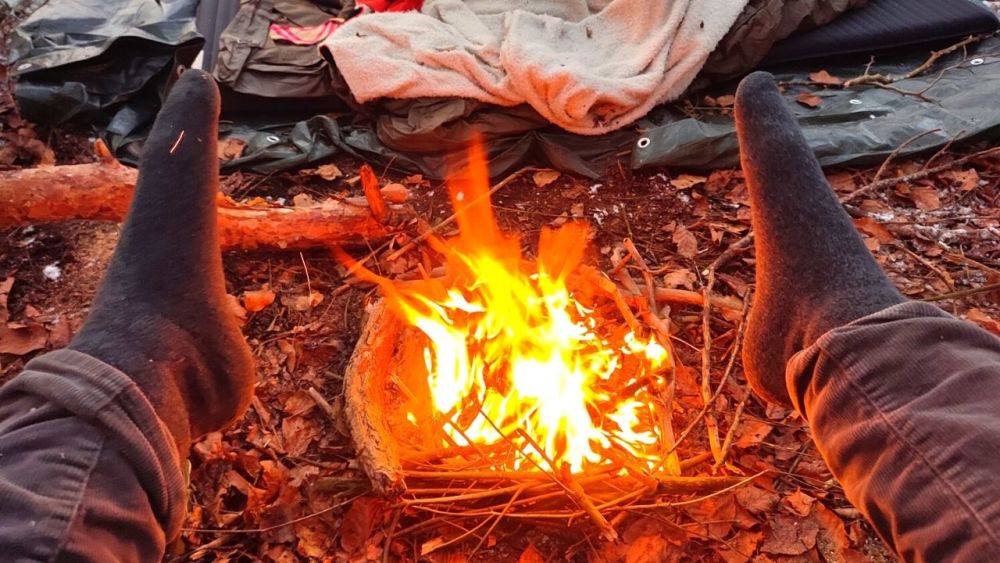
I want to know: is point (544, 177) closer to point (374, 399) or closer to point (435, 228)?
point (435, 228)

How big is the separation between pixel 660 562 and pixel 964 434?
2.26ft

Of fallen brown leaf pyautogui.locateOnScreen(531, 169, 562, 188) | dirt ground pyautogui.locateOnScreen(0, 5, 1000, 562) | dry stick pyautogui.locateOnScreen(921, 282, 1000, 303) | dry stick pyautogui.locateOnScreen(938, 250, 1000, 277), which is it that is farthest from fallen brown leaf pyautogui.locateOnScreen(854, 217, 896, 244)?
fallen brown leaf pyautogui.locateOnScreen(531, 169, 562, 188)

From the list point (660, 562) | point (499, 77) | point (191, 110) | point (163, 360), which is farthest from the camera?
point (499, 77)

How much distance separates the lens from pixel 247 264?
2152mm

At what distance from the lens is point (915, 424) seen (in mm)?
1028

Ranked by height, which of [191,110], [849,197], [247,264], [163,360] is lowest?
[247,264]

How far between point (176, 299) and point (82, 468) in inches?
16.4

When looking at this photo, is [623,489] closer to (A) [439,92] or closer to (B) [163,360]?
(B) [163,360]

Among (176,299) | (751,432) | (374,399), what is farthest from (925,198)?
(176,299)

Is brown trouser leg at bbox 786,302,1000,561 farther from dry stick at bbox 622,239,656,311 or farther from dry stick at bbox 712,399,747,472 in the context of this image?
dry stick at bbox 622,239,656,311

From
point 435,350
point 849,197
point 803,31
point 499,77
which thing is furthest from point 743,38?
point 435,350

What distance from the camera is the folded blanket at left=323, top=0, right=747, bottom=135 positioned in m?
2.33

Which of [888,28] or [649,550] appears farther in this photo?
[888,28]

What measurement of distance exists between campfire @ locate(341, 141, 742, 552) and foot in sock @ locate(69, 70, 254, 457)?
0.33 meters
